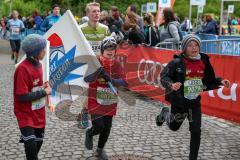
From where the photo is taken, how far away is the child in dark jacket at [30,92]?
4.32 m

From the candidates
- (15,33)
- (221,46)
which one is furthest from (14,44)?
(221,46)

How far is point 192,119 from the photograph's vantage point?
5.12 m

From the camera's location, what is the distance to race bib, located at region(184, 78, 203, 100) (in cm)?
512

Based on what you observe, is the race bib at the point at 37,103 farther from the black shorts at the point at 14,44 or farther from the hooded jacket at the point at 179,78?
the black shorts at the point at 14,44

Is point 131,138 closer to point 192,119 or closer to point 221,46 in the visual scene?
point 192,119

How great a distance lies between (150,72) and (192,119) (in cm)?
448

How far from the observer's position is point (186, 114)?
17.2ft

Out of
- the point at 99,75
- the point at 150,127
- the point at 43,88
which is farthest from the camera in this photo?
the point at 150,127

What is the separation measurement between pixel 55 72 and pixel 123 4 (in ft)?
138

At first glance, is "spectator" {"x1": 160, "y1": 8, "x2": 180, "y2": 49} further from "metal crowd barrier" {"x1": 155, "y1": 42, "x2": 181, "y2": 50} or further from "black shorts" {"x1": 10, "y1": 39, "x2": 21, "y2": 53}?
"black shorts" {"x1": 10, "y1": 39, "x2": 21, "y2": 53}

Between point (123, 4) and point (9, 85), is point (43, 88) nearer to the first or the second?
point (9, 85)

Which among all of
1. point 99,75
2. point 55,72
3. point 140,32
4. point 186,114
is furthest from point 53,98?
point 140,32

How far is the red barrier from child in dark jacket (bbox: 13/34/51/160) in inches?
154

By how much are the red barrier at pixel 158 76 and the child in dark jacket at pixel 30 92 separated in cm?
392
